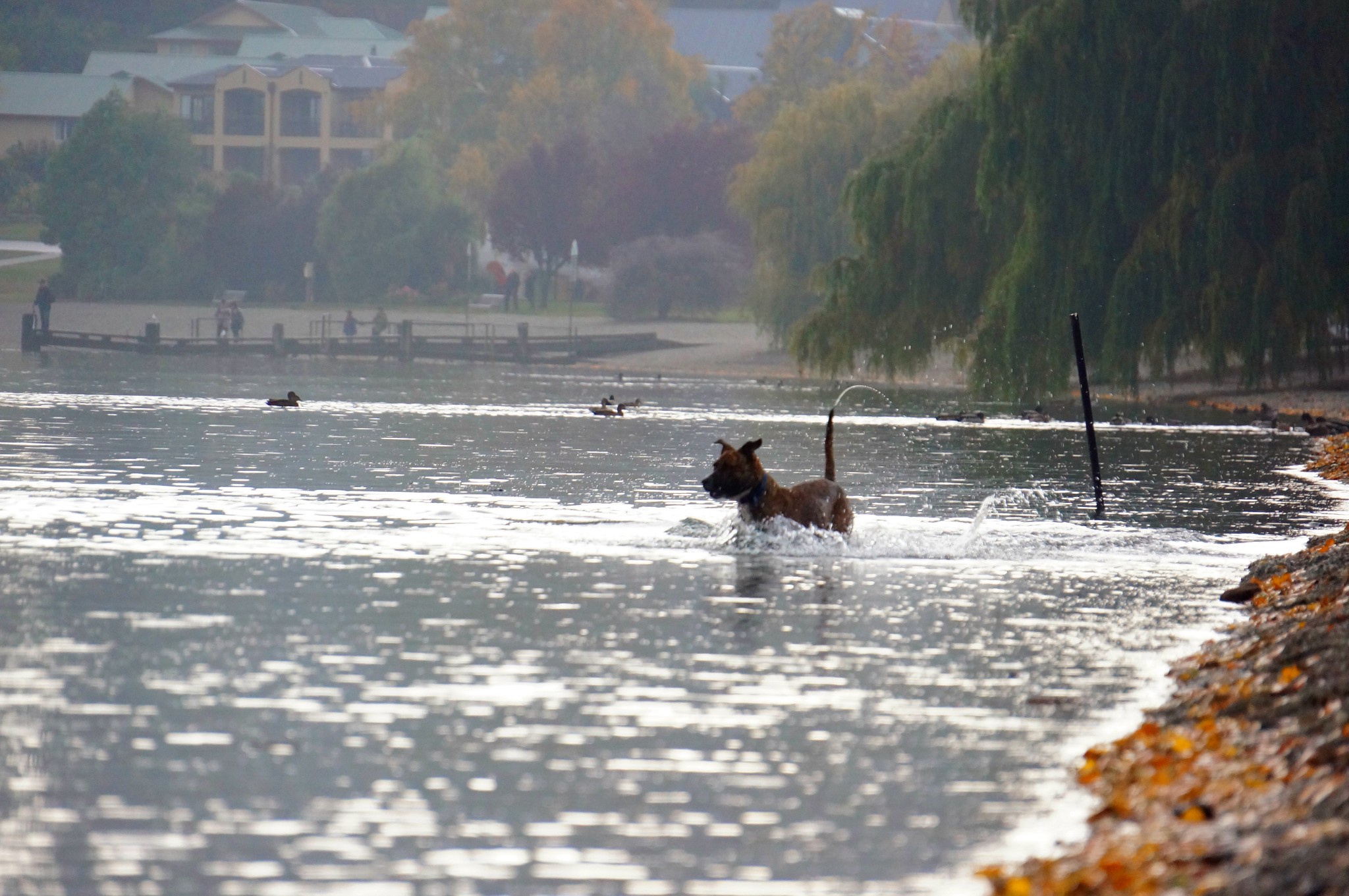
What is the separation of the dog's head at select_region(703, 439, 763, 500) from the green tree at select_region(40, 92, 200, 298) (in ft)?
278

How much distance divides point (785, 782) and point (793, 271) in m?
55.3

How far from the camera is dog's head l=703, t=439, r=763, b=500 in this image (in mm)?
15078

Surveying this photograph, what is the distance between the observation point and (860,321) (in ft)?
135

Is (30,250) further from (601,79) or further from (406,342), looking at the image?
(406,342)

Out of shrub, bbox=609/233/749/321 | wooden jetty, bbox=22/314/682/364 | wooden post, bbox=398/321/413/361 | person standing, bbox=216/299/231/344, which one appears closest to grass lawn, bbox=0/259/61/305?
person standing, bbox=216/299/231/344

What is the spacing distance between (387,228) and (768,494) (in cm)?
8227

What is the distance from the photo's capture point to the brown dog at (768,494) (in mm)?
15117

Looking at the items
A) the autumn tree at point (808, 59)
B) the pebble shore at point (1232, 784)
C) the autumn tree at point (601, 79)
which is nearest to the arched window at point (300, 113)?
the autumn tree at point (601, 79)

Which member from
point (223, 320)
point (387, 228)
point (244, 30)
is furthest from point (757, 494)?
point (244, 30)

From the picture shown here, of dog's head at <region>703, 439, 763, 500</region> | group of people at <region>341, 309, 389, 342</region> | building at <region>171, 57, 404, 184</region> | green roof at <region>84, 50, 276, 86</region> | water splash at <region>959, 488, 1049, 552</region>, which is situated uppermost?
green roof at <region>84, 50, 276, 86</region>

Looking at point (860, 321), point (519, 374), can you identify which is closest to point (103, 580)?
point (860, 321)

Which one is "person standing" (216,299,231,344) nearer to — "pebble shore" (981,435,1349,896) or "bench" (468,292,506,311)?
"bench" (468,292,506,311)

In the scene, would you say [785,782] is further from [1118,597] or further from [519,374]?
[519,374]

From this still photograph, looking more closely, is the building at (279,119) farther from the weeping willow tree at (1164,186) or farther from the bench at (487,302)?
the weeping willow tree at (1164,186)
